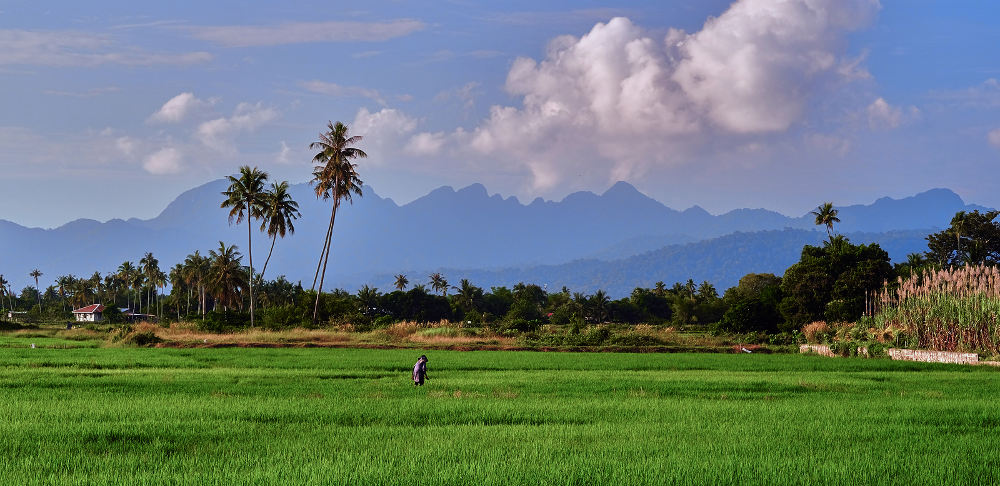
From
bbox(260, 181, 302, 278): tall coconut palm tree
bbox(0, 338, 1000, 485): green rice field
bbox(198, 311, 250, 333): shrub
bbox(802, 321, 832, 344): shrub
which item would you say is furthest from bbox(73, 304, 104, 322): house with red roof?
bbox(0, 338, 1000, 485): green rice field

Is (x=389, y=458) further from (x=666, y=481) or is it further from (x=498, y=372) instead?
(x=498, y=372)

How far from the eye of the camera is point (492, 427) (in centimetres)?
1648

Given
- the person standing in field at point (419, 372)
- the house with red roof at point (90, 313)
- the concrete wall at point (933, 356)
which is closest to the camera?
the person standing in field at point (419, 372)

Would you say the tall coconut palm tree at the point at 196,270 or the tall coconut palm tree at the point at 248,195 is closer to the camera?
the tall coconut palm tree at the point at 248,195

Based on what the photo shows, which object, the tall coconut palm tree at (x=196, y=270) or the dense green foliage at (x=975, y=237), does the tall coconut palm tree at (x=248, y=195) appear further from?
the dense green foliage at (x=975, y=237)

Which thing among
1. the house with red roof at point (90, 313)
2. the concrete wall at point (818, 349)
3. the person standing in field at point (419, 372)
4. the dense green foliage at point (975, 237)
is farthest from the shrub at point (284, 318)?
the house with red roof at point (90, 313)

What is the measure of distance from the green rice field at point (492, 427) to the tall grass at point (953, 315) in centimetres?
1014

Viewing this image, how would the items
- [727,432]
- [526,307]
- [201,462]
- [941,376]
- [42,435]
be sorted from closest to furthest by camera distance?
[201,462]
[42,435]
[727,432]
[941,376]
[526,307]

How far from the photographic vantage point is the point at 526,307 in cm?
12306

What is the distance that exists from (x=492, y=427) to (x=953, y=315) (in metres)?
31.7

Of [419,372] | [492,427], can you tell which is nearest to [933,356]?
[419,372]

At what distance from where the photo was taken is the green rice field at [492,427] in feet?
40.2

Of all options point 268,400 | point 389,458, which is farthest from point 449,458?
point 268,400

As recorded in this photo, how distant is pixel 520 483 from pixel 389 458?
2531mm
